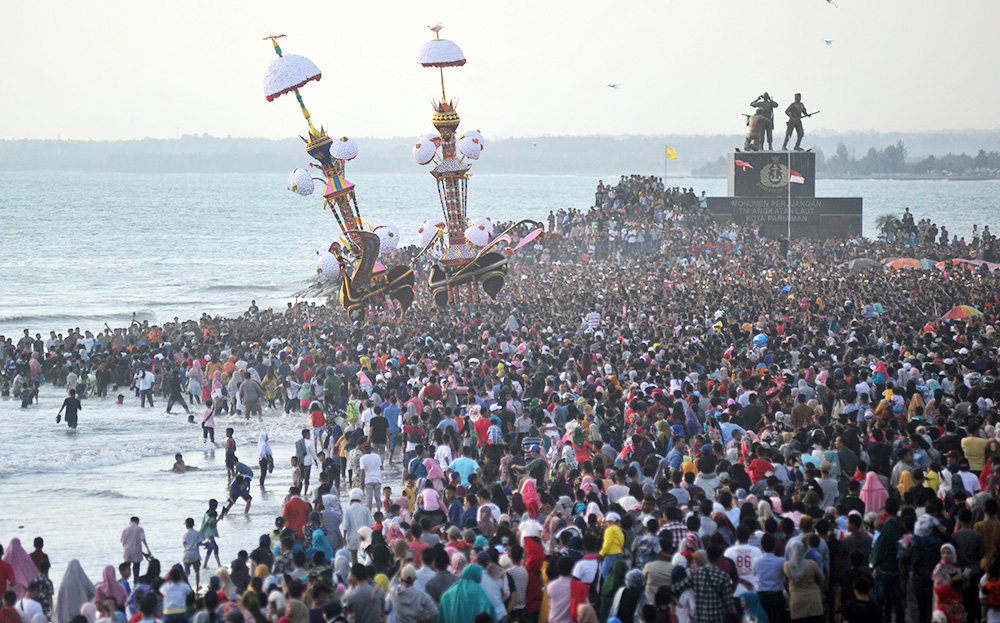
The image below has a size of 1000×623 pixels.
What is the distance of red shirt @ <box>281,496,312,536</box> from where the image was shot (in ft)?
37.6

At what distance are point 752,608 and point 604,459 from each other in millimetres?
4140

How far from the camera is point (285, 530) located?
10461mm

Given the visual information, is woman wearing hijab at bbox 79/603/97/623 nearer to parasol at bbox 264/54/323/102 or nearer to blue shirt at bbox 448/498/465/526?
blue shirt at bbox 448/498/465/526

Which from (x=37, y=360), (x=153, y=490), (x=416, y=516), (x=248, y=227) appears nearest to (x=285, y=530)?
(x=416, y=516)

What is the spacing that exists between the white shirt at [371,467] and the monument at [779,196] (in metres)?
28.9

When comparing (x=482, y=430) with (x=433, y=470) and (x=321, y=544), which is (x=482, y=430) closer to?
(x=433, y=470)

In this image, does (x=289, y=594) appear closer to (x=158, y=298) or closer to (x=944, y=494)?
(x=944, y=494)

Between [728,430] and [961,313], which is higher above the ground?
[961,313]

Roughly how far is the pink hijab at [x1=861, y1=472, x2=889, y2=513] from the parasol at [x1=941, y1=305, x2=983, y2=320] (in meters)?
11.7

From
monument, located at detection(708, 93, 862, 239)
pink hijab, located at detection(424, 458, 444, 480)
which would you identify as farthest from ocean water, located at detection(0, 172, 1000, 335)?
pink hijab, located at detection(424, 458, 444, 480)

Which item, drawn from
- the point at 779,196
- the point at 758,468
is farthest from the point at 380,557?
the point at 779,196

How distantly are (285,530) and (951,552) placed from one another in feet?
18.8

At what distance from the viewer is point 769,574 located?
27.1 feet

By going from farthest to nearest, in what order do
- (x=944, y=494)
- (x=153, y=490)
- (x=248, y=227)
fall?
1. (x=248, y=227)
2. (x=153, y=490)
3. (x=944, y=494)
